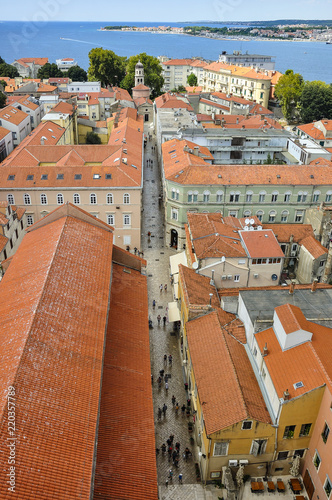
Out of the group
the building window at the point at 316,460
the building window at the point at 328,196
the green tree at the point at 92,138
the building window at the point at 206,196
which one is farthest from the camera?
the green tree at the point at 92,138

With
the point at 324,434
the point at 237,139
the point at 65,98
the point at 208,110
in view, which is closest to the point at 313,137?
the point at 237,139

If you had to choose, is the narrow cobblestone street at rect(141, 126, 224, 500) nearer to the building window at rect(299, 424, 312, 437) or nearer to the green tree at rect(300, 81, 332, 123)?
the building window at rect(299, 424, 312, 437)

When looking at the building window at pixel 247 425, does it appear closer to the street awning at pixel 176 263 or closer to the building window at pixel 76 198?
the street awning at pixel 176 263

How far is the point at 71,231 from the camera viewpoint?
34.7 meters

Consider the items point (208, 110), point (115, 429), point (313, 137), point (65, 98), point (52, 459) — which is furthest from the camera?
point (208, 110)

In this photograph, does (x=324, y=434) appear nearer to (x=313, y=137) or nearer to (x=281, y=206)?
(x=281, y=206)

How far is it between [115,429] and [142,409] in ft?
7.85

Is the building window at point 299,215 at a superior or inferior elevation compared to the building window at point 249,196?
inferior

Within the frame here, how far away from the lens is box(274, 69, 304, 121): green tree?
364ft

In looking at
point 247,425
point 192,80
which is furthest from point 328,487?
point 192,80

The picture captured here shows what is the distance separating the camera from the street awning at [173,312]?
130 feet

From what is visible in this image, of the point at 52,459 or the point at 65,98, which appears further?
the point at 65,98

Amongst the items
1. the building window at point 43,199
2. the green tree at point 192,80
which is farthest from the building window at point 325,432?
the green tree at point 192,80

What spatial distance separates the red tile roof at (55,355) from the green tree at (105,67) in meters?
110
